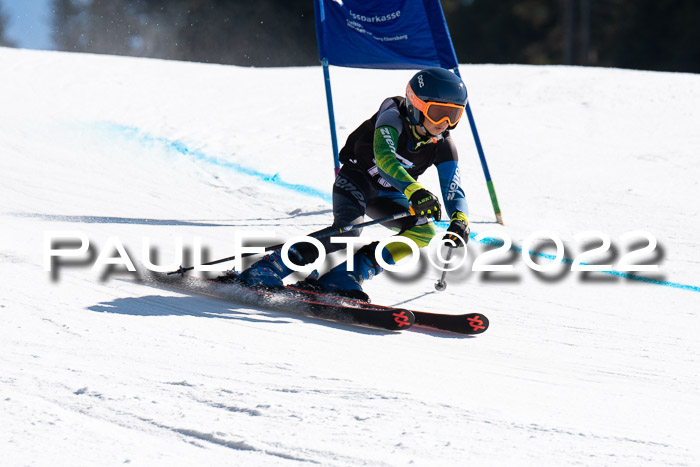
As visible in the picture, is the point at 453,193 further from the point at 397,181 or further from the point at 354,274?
the point at 354,274

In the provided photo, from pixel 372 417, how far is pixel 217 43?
78.9ft

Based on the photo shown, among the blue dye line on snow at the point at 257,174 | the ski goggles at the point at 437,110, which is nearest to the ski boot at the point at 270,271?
the ski goggles at the point at 437,110

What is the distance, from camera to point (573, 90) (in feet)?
35.6

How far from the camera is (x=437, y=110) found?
4438mm

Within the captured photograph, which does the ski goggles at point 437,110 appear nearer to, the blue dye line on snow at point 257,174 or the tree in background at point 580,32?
the blue dye line on snow at point 257,174

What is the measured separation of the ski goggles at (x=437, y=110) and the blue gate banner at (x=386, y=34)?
7.69 feet

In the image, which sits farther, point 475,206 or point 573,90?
point 573,90

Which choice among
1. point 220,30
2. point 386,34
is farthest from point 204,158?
point 220,30

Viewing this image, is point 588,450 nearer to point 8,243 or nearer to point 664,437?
point 664,437

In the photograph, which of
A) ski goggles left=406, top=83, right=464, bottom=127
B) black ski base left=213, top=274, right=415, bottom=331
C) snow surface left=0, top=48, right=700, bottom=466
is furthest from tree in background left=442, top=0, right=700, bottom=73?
black ski base left=213, top=274, right=415, bottom=331

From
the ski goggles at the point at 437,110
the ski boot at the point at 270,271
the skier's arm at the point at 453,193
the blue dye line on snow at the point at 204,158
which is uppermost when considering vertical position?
the blue dye line on snow at the point at 204,158

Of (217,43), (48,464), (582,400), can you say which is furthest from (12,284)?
(217,43)

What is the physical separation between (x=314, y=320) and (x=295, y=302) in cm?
17

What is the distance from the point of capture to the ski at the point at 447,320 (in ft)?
14.1
